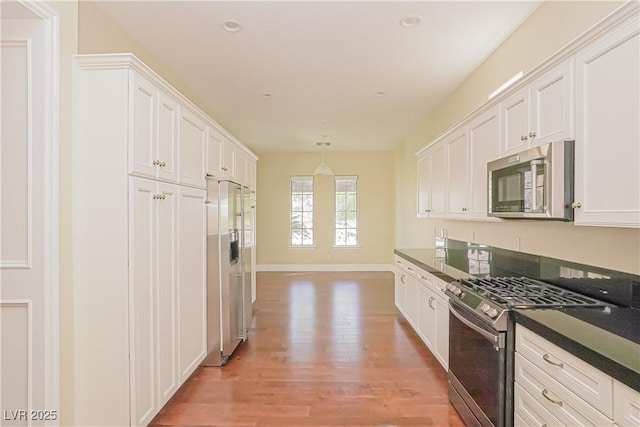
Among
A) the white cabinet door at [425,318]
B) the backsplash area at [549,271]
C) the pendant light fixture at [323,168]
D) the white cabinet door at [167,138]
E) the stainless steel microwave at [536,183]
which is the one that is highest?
the pendant light fixture at [323,168]

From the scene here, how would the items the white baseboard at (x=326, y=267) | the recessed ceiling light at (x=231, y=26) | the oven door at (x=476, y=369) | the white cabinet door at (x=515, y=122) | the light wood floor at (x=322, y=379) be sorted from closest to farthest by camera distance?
the oven door at (x=476, y=369), the white cabinet door at (x=515, y=122), the light wood floor at (x=322, y=379), the recessed ceiling light at (x=231, y=26), the white baseboard at (x=326, y=267)

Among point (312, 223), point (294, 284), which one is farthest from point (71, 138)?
point (312, 223)

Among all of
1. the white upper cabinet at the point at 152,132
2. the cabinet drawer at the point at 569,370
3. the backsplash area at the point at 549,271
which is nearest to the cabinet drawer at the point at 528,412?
the cabinet drawer at the point at 569,370

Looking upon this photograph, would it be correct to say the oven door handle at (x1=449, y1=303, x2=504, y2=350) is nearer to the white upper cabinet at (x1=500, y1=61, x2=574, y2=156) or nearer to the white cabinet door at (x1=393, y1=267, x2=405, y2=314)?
the white upper cabinet at (x1=500, y1=61, x2=574, y2=156)

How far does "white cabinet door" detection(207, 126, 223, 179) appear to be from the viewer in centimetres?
315

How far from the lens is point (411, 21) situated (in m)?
2.67

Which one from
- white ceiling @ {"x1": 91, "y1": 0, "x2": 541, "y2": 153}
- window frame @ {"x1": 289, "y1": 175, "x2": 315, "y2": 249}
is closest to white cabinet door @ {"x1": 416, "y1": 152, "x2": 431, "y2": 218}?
white ceiling @ {"x1": 91, "y1": 0, "x2": 541, "y2": 153}

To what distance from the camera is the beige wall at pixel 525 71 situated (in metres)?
1.81

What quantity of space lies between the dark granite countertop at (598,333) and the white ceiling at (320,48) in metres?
2.24

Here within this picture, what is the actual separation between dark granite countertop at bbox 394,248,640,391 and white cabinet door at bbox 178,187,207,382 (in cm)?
232

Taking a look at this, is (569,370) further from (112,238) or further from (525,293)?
(112,238)

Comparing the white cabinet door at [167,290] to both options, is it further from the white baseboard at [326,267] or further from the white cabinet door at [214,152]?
the white baseboard at [326,267]

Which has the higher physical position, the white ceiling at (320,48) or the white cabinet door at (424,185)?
the white ceiling at (320,48)

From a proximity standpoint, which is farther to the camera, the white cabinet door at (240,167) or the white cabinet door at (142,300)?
the white cabinet door at (240,167)
